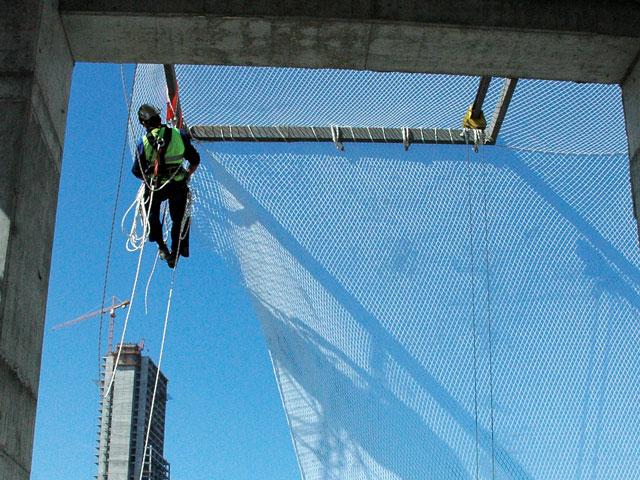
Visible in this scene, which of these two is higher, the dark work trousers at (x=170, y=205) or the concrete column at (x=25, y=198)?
the dark work trousers at (x=170, y=205)

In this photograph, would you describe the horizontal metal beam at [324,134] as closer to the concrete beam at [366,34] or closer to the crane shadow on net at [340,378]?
the crane shadow on net at [340,378]

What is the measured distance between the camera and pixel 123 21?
4.53 metres

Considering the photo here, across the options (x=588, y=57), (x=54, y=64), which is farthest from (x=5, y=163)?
(x=588, y=57)

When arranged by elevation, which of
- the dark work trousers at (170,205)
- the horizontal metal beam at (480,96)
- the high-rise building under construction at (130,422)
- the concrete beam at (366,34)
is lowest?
the concrete beam at (366,34)

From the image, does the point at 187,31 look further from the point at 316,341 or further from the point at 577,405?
the point at 577,405

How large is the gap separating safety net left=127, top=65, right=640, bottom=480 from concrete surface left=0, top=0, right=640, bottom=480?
9.23 feet

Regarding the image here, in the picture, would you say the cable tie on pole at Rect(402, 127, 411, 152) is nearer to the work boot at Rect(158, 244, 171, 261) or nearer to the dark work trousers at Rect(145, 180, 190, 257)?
the dark work trousers at Rect(145, 180, 190, 257)

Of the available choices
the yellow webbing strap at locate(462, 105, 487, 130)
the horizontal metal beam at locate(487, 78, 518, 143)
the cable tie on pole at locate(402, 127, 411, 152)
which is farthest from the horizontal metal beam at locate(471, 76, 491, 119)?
the cable tie on pole at locate(402, 127, 411, 152)

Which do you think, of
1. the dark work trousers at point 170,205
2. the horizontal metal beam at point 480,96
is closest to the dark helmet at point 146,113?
the dark work trousers at point 170,205

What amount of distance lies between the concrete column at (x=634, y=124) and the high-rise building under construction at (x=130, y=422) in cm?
7210

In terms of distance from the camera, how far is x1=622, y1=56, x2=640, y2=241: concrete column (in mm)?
4664

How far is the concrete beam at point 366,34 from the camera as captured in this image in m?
4.53

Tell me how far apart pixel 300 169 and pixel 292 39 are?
3.77m

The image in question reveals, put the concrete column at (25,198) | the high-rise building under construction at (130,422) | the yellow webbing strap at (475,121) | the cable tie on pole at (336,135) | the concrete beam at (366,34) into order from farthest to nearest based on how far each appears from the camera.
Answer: the high-rise building under construction at (130,422), the cable tie on pole at (336,135), the yellow webbing strap at (475,121), the concrete beam at (366,34), the concrete column at (25,198)
